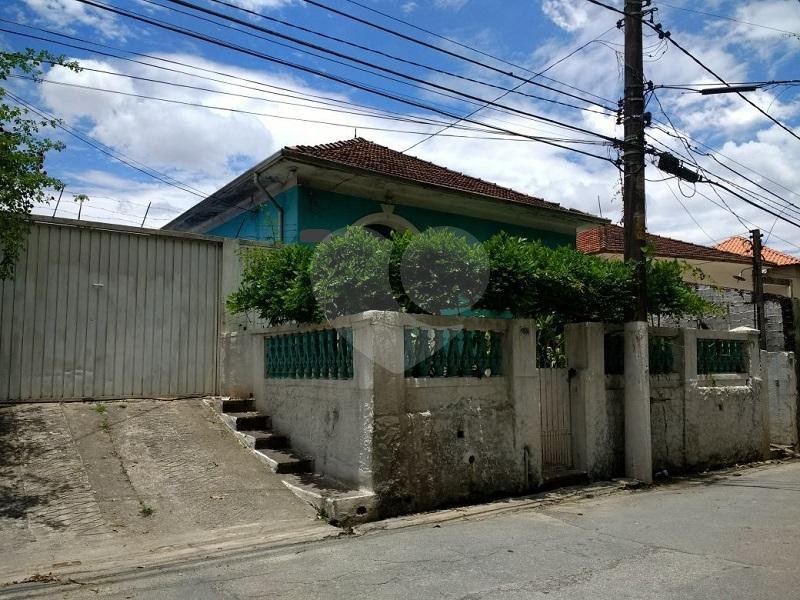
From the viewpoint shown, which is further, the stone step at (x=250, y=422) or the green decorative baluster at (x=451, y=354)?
the stone step at (x=250, y=422)

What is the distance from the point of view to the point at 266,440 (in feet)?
27.1

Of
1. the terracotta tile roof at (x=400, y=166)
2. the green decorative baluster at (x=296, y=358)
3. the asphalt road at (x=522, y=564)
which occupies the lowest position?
the asphalt road at (x=522, y=564)

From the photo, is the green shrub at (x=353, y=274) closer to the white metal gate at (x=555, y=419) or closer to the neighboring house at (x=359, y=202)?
the white metal gate at (x=555, y=419)

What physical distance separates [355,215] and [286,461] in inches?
245

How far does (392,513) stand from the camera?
681cm

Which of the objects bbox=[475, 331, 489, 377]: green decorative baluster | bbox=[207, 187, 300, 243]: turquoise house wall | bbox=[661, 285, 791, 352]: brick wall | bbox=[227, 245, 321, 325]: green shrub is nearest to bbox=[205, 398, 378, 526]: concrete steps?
bbox=[227, 245, 321, 325]: green shrub

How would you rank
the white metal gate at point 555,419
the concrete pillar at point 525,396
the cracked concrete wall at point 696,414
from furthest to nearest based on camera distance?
1. the cracked concrete wall at point 696,414
2. the white metal gate at point 555,419
3. the concrete pillar at point 525,396

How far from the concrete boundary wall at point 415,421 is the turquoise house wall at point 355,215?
13.5ft

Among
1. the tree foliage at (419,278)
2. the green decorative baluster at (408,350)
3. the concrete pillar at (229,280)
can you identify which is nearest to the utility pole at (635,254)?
the tree foliage at (419,278)

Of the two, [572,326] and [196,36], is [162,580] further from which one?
[572,326]

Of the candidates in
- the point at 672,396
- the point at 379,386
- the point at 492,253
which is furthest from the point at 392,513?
the point at 672,396

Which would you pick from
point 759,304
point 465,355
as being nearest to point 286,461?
point 465,355

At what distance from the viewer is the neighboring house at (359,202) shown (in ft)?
39.5

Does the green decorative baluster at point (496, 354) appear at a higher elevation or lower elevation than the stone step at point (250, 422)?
higher
